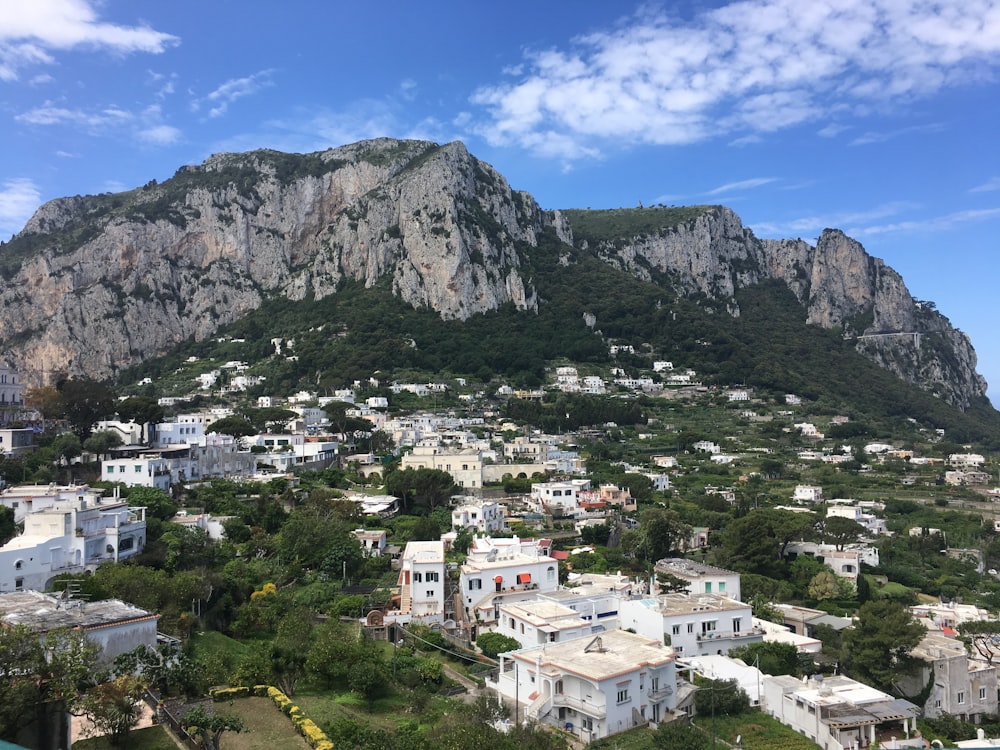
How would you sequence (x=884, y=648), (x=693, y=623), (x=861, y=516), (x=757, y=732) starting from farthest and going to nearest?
(x=861, y=516) < (x=693, y=623) < (x=884, y=648) < (x=757, y=732)

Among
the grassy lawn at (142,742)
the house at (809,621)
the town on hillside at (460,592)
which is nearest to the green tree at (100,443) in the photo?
the town on hillside at (460,592)

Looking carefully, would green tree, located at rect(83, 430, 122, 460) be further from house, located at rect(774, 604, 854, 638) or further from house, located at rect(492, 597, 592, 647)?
house, located at rect(774, 604, 854, 638)

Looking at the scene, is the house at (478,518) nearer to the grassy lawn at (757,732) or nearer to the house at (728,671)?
the house at (728,671)

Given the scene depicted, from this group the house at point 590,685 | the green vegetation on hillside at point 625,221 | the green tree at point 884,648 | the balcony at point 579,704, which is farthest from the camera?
the green vegetation on hillside at point 625,221

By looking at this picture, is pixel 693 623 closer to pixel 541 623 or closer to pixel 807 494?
pixel 541 623

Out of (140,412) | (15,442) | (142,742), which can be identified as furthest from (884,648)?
(15,442)

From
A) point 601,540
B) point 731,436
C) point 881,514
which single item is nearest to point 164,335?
point 731,436
